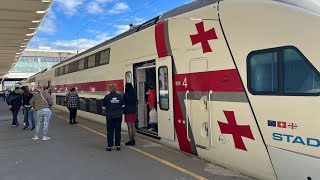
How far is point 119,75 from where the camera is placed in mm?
11055

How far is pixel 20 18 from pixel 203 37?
1207 centimetres

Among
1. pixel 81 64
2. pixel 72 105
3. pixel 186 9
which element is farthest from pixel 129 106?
pixel 81 64

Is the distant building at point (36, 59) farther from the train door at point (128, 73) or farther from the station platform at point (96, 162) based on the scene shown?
the station platform at point (96, 162)

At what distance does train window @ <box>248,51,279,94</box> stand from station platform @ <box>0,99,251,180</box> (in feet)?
5.10

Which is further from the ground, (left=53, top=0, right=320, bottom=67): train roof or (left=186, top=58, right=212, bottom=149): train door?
(left=53, top=0, right=320, bottom=67): train roof

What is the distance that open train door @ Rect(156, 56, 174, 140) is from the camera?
7.75 metres

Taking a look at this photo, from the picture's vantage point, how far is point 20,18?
15.9 meters

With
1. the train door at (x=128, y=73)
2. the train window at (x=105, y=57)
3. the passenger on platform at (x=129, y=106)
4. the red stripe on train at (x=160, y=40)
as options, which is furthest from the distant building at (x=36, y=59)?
the red stripe on train at (x=160, y=40)

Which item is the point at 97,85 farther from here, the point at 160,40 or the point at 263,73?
the point at 263,73

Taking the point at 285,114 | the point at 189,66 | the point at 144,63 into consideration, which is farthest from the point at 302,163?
the point at 144,63

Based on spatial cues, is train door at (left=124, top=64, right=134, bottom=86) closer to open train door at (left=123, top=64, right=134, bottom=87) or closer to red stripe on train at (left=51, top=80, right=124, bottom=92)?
open train door at (left=123, top=64, right=134, bottom=87)

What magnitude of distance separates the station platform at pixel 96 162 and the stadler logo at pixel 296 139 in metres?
1.13

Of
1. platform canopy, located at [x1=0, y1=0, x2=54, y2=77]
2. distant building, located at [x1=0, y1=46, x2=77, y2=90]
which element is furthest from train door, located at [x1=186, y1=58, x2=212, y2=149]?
distant building, located at [x1=0, y1=46, x2=77, y2=90]

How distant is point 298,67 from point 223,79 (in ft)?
4.94
